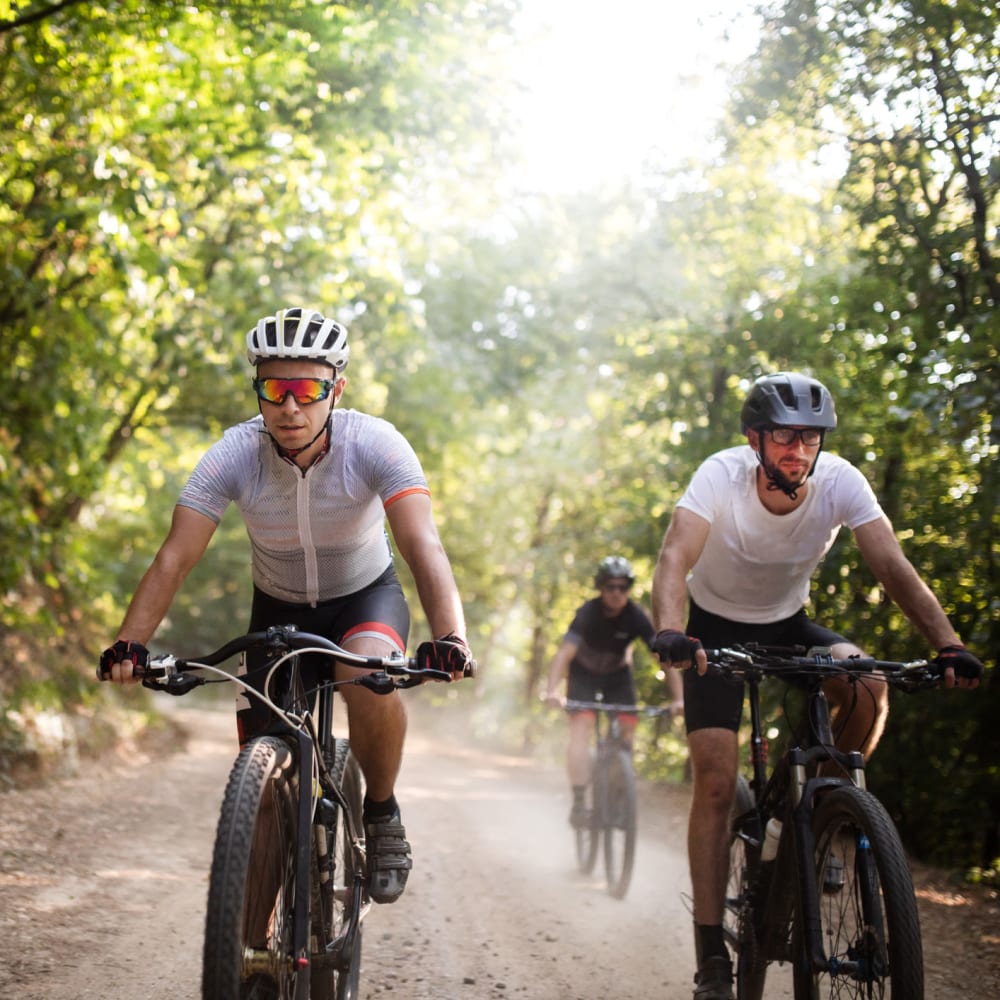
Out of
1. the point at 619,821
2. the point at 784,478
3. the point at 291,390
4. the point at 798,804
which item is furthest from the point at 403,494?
the point at 619,821

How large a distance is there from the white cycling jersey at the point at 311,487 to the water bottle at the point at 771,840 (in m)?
1.84

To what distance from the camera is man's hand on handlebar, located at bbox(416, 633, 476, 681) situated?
10.2 feet

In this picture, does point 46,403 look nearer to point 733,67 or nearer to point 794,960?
point 733,67

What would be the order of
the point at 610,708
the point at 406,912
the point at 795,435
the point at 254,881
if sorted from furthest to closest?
1. the point at 610,708
2. the point at 406,912
3. the point at 795,435
4. the point at 254,881

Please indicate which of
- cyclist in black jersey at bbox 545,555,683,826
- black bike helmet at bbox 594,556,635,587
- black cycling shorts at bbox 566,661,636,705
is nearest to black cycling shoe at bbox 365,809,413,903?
cyclist in black jersey at bbox 545,555,683,826

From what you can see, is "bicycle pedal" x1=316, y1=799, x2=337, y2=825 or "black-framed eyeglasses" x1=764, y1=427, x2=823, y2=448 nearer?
"bicycle pedal" x1=316, y1=799, x2=337, y2=825

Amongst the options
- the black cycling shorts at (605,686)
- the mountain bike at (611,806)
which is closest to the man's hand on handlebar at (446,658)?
the mountain bike at (611,806)

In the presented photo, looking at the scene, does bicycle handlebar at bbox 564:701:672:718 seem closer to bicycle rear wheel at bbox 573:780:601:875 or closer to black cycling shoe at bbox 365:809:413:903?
bicycle rear wheel at bbox 573:780:601:875

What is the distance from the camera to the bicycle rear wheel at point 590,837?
8266 millimetres

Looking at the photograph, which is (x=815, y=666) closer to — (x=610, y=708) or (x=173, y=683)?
(x=173, y=683)

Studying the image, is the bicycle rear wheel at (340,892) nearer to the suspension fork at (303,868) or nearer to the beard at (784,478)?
the suspension fork at (303,868)

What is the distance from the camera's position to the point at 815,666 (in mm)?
3717

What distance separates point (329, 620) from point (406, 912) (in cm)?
288

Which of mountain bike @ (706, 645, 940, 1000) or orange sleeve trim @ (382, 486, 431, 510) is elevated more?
orange sleeve trim @ (382, 486, 431, 510)
